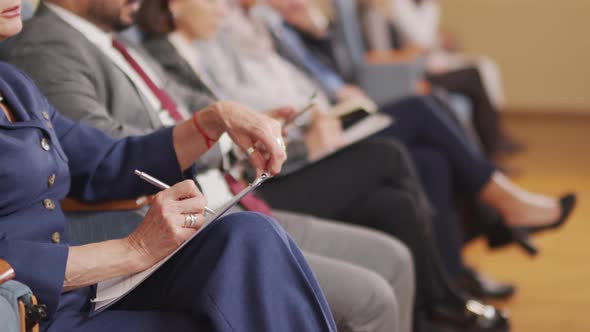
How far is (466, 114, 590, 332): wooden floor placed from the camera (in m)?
2.44

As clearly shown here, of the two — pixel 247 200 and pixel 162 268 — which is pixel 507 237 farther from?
pixel 162 268

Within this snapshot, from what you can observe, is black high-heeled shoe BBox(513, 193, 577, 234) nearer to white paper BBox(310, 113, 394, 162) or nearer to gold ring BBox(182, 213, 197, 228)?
white paper BBox(310, 113, 394, 162)

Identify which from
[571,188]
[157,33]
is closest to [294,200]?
[157,33]

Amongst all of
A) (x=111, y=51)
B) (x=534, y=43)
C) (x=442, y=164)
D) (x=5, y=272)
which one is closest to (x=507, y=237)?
(x=442, y=164)

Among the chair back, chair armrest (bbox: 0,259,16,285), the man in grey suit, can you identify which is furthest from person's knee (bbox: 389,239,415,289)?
the chair back

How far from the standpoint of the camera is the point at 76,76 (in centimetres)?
155

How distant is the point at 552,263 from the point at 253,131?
75.9 inches

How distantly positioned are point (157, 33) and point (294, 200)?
56 centimetres

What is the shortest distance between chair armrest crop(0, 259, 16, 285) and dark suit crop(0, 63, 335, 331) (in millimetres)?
47

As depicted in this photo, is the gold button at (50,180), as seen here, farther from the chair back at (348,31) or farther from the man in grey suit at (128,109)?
the chair back at (348,31)

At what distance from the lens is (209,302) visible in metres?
1.15

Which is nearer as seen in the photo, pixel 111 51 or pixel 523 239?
pixel 111 51

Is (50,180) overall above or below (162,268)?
above

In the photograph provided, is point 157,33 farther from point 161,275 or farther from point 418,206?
point 161,275
